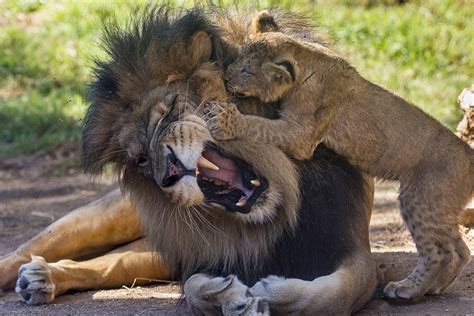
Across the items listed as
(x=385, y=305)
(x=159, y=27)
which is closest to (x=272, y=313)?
(x=385, y=305)

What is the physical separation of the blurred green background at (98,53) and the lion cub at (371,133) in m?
3.55

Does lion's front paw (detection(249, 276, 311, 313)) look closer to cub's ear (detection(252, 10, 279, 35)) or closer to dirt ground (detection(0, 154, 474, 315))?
dirt ground (detection(0, 154, 474, 315))

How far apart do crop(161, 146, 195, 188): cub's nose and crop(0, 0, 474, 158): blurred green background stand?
4396 millimetres

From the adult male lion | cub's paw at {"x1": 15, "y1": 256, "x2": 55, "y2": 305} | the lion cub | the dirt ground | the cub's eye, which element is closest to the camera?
the adult male lion

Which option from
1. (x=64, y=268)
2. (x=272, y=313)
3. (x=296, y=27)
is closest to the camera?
(x=272, y=313)

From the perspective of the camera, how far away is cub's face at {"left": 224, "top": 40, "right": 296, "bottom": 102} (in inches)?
140

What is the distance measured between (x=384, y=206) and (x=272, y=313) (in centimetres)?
259

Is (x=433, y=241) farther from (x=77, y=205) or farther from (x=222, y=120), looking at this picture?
(x=77, y=205)

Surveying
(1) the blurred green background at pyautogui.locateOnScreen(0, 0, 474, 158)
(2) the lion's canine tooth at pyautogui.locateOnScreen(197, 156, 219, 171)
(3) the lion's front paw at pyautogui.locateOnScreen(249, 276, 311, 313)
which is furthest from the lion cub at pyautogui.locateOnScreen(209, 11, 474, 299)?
(1) the blurred green background at pyautogui.locateOnScreen(0, 0, 474, 158)

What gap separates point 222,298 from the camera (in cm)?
332

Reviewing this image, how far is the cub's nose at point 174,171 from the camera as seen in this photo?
10.6 ft

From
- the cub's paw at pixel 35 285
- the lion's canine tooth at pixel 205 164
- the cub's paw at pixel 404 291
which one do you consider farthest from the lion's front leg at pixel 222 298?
the cub's paw at pixel 35 285

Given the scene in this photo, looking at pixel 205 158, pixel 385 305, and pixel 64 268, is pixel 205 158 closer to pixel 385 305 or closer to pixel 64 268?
pixel 385 305

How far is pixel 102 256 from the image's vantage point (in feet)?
15.5
